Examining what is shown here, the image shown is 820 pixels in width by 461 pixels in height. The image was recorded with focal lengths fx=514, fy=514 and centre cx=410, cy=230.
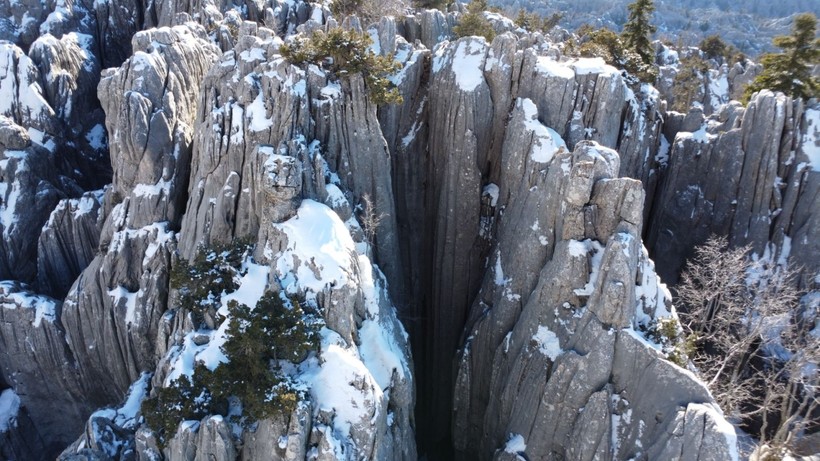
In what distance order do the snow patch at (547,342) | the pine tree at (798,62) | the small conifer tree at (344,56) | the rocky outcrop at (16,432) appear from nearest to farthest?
the snow patch at (547,342), the small conifer tree at (344,56), the rocky outcrop at (16,432), the pine tree at (798,62)

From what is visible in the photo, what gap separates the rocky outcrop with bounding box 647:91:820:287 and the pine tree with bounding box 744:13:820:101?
2.20m

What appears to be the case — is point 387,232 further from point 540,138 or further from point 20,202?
point 20,202

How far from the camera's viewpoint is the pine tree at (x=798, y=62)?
30062mm

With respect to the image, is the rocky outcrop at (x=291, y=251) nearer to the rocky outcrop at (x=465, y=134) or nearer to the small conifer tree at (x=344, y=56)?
the small conifer tree at (x=344, y=56)

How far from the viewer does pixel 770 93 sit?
2916 centimetres

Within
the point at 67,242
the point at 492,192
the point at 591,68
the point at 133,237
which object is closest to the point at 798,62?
the point at 591,68

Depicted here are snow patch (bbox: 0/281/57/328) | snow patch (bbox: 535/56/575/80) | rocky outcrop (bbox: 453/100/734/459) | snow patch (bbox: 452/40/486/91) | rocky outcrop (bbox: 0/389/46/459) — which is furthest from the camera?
rocky outcrop (bbox: 0/389/46/459)

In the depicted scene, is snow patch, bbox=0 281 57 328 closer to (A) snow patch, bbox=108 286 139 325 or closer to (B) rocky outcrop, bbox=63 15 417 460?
(B) rocky outcrop, bbox=63 15 417 460

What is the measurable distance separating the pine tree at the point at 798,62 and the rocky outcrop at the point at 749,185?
2.20 meters

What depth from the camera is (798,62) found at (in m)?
30.8

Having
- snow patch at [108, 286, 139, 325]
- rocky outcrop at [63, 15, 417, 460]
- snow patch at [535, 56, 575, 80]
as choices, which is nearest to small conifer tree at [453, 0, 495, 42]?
snow patch at [535, 56, 575, 80]

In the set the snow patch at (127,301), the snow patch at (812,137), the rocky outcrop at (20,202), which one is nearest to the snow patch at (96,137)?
the rocky outcrop at (20,202)

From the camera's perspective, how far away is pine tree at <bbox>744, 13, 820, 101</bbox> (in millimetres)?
30062

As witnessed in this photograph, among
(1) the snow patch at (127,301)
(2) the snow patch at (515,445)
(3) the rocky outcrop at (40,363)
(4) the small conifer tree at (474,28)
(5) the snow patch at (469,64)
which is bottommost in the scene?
(3) the rocky outcrop at (40,363)
